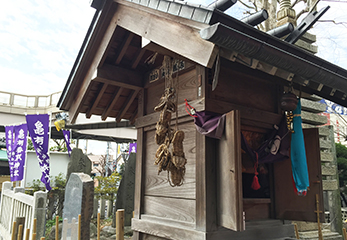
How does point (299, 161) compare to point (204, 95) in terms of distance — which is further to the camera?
point (299, 161)

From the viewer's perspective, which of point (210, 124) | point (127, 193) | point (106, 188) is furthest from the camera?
point (106, 188)

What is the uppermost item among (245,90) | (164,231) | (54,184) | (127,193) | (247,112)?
(245,90)

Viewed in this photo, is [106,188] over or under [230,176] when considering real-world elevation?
under

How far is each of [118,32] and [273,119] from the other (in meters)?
3.04

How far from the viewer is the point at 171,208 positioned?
443 cm

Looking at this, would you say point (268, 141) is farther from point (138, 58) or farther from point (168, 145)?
point (138, 58)

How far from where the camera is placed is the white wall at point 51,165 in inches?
526

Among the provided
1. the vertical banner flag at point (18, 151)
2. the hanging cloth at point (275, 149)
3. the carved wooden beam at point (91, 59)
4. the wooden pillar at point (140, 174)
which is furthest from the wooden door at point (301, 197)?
the vertical banner flag at point (18, 151)

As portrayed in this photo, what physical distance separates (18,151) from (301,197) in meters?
10.6

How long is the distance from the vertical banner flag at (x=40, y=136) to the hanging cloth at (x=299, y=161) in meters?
8.61

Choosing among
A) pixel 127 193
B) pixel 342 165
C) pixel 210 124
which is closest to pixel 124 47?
pixel 210 124

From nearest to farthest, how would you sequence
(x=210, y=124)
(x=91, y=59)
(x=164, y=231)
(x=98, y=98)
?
(x=210, y=124)
(x=164, y=231)
(x=91, y=59)
(x=98, y=98)

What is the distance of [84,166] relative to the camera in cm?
1312

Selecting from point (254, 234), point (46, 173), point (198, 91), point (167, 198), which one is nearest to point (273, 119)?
point (198, 91)
